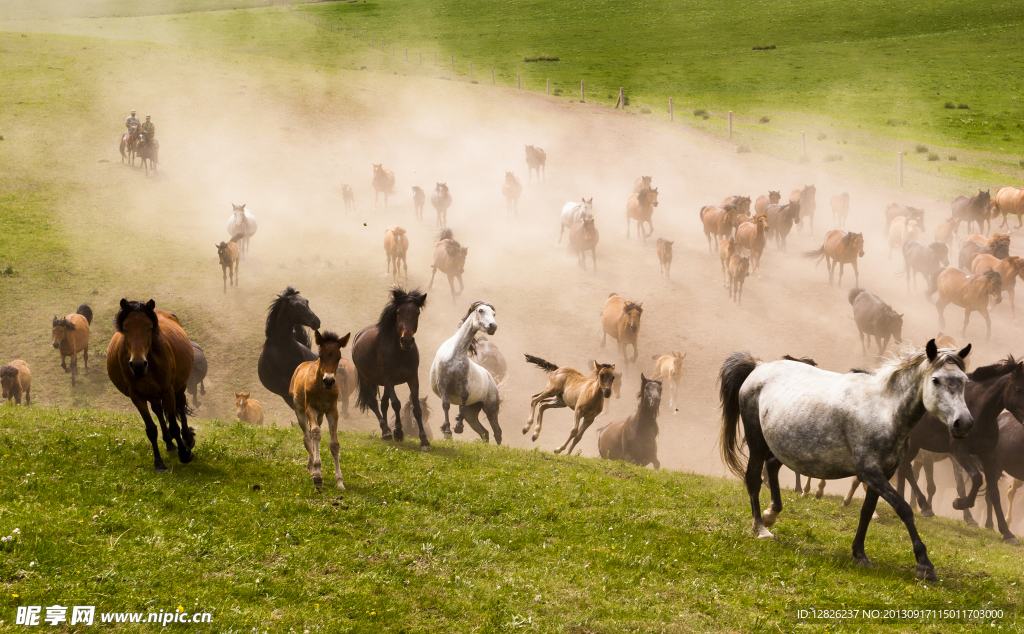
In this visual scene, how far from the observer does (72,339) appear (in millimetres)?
20109

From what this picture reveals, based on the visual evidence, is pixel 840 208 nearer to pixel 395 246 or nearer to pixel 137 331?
pixel 395 246

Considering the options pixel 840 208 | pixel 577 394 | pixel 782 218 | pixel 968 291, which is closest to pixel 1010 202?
pixel 840 208

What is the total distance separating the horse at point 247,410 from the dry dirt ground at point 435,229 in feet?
2.01

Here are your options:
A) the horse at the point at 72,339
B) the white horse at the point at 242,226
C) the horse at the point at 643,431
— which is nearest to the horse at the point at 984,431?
the horse at the point at 643,431

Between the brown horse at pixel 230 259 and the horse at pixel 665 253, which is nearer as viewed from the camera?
the brown horse at pixel 230 259

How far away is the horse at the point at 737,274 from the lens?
89.0 ft

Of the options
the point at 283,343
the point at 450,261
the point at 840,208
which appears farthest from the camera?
the point at 840,208

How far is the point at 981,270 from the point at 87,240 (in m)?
35.1

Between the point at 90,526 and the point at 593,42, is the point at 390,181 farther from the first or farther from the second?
the point at 593,42

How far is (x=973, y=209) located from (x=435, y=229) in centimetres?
2482

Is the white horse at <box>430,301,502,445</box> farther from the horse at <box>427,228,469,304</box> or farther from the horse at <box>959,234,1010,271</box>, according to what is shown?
the horse at <box>959,234,1010,271</box>

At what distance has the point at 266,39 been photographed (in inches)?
3263

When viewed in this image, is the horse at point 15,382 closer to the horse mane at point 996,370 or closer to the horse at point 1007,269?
the horse mane at point 996,370

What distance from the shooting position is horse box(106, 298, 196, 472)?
8.77 meters
